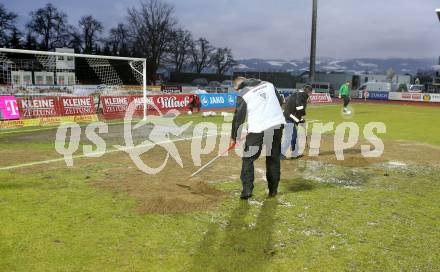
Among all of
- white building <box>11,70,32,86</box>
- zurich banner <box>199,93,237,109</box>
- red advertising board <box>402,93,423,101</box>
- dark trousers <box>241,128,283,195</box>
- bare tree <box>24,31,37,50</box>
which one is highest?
bare tree <box>24,31,37,50</box>

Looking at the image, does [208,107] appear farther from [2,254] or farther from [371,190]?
[2,254]

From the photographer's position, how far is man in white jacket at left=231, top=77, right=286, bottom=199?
6.61 metres

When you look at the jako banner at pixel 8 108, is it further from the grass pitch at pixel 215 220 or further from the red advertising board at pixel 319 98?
the red advertising board at pixel 319 98

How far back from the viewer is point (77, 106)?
20.8 metres

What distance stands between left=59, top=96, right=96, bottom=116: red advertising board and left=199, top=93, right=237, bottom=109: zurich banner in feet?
26.6

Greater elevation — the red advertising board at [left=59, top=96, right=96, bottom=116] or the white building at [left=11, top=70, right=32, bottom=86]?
the white building at [left=11, top=70, right=32, bottom=86]

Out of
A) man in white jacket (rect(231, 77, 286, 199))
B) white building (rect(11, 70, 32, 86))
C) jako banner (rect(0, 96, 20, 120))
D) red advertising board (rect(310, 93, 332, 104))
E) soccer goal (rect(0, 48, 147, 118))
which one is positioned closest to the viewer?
man in white jacket (rect(231, 77, 286, 199))

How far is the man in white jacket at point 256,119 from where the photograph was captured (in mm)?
6613

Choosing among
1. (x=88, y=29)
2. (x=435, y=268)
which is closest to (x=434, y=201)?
(x=435, y=268)

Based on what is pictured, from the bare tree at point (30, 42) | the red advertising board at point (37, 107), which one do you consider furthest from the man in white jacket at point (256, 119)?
the bare tree at point (30, 42)

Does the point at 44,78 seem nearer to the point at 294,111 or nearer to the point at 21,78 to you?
the point at 21,78

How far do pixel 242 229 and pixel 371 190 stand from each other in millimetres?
3315

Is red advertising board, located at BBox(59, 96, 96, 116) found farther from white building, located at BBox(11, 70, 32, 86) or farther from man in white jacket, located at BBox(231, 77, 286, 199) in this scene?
man in white jacket, located at BBox(231, 77, 286, 199)

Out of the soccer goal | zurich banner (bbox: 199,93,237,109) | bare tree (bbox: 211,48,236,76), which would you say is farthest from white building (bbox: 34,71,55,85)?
bare tree (bbox: 211,48,236,76)
